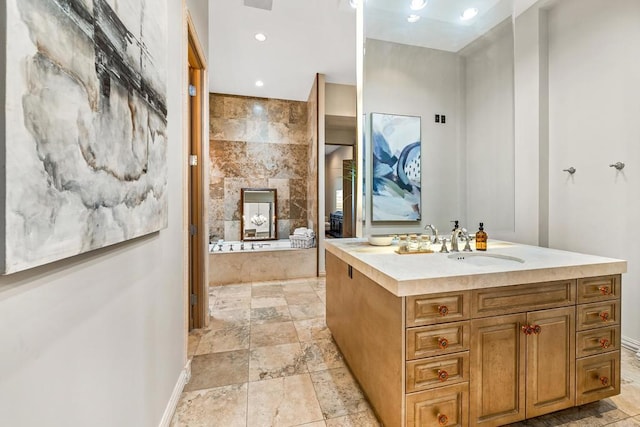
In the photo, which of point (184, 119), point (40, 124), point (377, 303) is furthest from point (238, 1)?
point (377, 303)

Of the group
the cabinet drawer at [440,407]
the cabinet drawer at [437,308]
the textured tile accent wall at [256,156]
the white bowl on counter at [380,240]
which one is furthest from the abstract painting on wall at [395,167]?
the textured tile accent wall at [256,156]

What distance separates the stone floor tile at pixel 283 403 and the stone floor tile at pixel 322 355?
0.47 ft

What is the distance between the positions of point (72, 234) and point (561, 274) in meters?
1.96

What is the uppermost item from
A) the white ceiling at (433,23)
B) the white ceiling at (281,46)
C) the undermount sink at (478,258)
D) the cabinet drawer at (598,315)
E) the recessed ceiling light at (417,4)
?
the white ceiling at (281,46)

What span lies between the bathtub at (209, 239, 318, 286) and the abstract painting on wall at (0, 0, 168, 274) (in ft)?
9.74

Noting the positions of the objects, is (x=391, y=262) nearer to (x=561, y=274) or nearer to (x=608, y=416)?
(x=561, y=274)

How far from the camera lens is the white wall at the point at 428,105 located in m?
2.13

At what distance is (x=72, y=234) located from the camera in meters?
0.66

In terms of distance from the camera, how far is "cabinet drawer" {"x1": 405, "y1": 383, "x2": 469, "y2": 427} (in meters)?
1.20

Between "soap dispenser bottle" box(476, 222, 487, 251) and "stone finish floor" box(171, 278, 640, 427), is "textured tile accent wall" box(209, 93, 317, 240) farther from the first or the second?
"soap dispenser bottle" box(476, 222, 487, 251)

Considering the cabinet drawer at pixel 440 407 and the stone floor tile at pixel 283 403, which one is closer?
the cabinet drawer at pixel 440 407

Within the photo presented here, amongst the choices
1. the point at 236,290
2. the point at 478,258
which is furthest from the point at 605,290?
the point at 236,290

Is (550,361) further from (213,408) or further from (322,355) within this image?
(213,408)

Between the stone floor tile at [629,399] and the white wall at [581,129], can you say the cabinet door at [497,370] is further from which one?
the white wall at [581,129]
